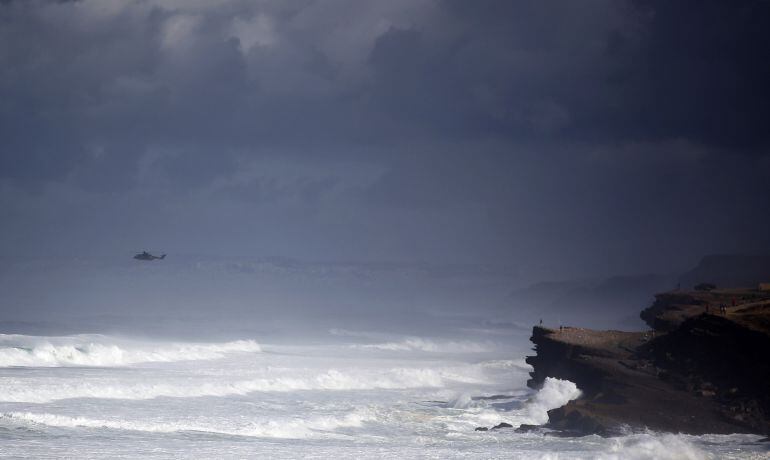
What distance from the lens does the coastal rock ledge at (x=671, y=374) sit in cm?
2852

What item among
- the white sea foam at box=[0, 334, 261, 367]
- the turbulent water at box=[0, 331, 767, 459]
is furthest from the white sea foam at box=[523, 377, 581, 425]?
the white sea foam at box=[0, 334, 261, 367]

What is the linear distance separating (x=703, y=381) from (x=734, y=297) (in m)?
12.2

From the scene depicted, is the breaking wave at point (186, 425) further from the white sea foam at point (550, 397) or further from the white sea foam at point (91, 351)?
the white sea foam at point (91, 351)

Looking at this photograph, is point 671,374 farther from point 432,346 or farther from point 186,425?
point 432,346

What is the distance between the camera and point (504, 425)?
29.7 metres

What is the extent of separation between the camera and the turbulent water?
2420 centimetres

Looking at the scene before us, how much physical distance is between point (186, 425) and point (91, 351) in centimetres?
2440

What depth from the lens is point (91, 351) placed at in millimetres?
49281

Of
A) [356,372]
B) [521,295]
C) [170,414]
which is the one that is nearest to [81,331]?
[356,372]

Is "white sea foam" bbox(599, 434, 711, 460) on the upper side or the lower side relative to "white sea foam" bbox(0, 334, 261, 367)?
lower

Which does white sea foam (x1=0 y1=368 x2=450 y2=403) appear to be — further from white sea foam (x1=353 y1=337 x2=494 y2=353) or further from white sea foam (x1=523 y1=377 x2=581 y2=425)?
white sea foam (x1=353 y1=337 x2=494 y2=353)

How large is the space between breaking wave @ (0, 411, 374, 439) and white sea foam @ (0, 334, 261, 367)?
1710 cm

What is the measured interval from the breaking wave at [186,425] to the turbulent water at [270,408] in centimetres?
4

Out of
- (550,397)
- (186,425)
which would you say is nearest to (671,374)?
(550,397)
